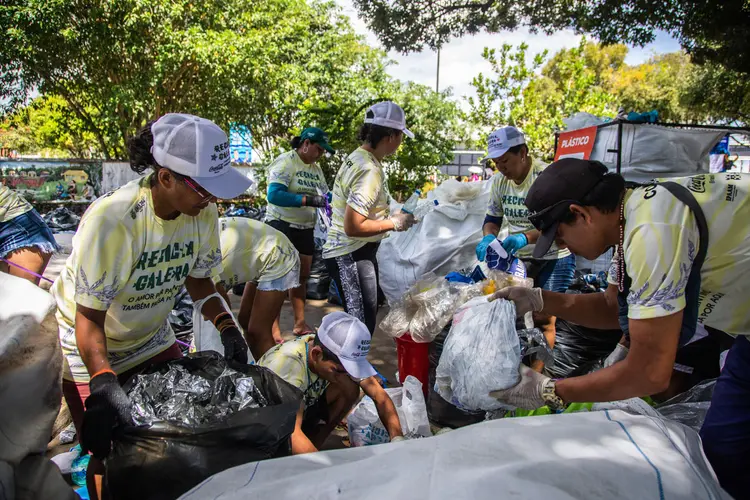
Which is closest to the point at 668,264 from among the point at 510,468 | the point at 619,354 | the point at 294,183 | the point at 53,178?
the point at 510,468

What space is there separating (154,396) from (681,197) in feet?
5.44

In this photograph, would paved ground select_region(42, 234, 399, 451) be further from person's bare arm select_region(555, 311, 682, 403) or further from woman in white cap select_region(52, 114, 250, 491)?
person's bare arm select_region(555, 311, 682, 403)

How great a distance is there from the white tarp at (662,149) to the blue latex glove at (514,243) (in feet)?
6.86

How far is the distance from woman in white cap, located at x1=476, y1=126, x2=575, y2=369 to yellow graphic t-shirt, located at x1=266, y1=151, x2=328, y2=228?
163cm

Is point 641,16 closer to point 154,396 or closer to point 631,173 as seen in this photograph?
point 631,173

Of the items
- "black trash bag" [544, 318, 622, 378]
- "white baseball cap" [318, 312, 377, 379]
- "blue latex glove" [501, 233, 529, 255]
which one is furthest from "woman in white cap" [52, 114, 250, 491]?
"black trash bag" [544, 318, 622, 378]

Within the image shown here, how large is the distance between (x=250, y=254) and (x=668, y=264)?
2.40 meters

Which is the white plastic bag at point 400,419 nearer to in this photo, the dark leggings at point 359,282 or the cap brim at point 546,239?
the dark leggings at point 359,282

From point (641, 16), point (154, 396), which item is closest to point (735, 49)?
point (641, 16)

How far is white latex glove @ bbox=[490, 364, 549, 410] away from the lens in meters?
1.87

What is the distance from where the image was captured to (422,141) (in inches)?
330

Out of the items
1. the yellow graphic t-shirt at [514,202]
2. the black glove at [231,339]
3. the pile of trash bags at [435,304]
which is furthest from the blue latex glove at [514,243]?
the black glove at [231,339]

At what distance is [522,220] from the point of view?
3.63m

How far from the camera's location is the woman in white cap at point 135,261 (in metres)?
1.63
